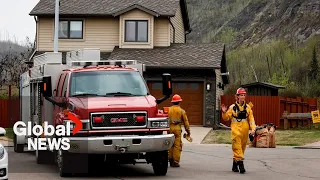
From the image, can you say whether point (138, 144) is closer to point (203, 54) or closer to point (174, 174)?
point (174, 174)

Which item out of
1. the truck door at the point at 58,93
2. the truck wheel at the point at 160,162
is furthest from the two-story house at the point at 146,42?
the truck wheel at the point at 160,162

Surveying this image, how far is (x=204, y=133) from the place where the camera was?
103 feet

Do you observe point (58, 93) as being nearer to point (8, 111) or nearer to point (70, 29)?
point (8, 111)

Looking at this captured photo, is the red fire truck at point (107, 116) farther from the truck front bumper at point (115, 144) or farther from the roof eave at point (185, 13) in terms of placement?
the roof eave at point (185, 13)

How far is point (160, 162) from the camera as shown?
14.9 meters

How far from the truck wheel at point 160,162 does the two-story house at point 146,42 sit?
19.4 m

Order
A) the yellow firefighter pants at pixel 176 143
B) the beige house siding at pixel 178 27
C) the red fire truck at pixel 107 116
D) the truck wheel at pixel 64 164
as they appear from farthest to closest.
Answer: the beige house siding at pixel 178 27 < the yellow firefighter pants at pixel 176 143 < the truck wheel at pixel 64 164 < the red fire truck at pixel 107 116

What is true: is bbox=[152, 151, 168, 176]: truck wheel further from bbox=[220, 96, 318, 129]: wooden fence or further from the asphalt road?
bbox=[220, 96, 318, 129]: wooden fence

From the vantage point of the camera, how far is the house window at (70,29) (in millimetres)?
38969

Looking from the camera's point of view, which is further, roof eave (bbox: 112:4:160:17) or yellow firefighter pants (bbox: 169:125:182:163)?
roof eave (bbox: 112:4:160:17)

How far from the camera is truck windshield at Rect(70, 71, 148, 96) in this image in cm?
1513

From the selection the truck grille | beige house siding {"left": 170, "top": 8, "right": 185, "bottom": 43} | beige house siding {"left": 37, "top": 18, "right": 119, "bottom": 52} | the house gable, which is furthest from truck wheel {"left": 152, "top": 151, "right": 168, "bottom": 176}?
beige house siding {"left": 170, "top": 8, "right": 185, "bottom": 43}

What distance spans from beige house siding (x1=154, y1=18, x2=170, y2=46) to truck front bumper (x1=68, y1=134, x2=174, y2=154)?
24.3 m

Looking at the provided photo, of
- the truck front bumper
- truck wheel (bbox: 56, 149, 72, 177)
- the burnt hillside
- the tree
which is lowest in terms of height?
truck wheel (bbox: 56, 149, 72, 177)
